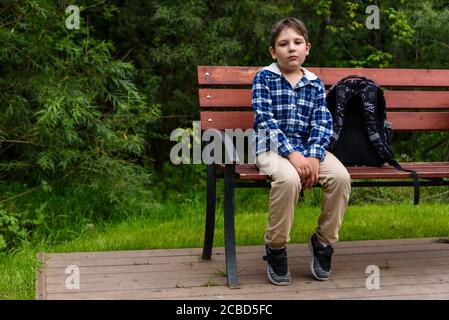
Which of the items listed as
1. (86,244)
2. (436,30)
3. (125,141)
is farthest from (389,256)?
(436,30)

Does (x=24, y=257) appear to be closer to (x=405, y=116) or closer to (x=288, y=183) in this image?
(x=288, y=183)

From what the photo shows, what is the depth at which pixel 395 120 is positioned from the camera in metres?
4.50

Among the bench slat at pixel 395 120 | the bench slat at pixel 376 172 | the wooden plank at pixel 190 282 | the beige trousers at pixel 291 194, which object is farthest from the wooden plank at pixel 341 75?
the wooden plank at pixel 190 282

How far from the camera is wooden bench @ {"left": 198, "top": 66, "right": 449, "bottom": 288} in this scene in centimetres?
357

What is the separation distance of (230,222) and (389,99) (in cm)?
152

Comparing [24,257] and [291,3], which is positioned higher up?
[291,3]

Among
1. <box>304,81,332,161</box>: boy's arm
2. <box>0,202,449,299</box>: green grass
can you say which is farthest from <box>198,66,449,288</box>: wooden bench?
<box>0,202,449,299</box>: green grass

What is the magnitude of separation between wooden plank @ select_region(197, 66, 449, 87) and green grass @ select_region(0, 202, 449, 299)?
101 cm

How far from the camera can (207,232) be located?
4062mm

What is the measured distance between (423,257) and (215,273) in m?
1.24

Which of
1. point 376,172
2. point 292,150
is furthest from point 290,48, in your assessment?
point 376,172

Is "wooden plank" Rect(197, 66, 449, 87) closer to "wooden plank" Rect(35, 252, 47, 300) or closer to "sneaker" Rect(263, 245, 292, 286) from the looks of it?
"sneaker" Rect(263, 245, 292, 286)
